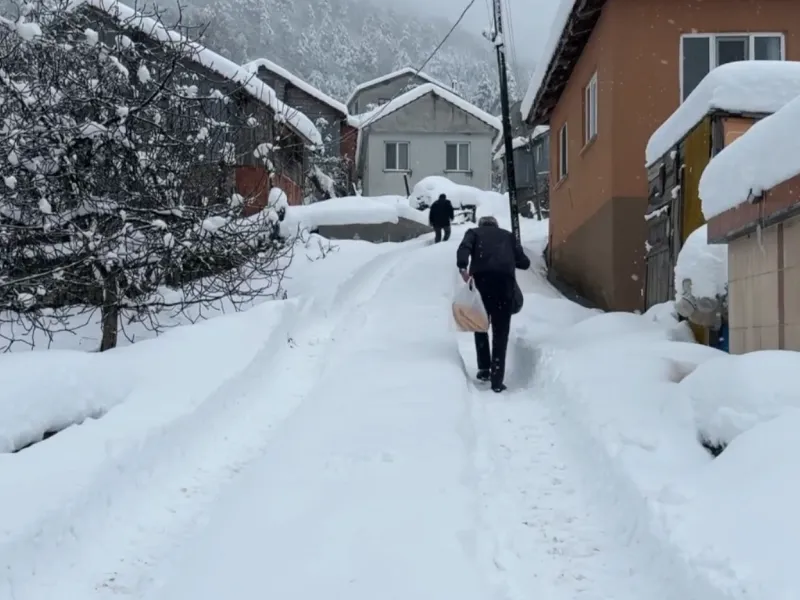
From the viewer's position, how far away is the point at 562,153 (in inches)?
646

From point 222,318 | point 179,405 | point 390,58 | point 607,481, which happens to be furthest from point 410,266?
point 390,58

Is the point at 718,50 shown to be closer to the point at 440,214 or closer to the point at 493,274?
the point at 493,274

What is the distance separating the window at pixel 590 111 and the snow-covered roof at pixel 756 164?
6741mm

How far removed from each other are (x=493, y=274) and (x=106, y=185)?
466cm

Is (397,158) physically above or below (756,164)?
above

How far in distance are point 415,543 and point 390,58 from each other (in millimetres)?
131046

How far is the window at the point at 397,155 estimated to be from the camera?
38.9m

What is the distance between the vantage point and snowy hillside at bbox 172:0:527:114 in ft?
333

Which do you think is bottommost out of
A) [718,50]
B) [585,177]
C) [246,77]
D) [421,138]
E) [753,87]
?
[585,177]

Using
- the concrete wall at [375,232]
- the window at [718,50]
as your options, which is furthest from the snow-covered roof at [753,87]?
the concrete wall at [375,232]

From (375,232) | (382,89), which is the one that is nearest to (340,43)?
(382,89)

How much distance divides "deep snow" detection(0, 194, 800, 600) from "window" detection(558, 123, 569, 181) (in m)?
8.65

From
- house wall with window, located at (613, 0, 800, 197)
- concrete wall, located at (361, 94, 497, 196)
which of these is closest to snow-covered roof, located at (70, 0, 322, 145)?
house wall with window, located at (613, 0, 800, 197)

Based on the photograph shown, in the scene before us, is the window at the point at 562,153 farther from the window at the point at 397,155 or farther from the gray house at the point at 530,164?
the gray house at the point at 530,164
